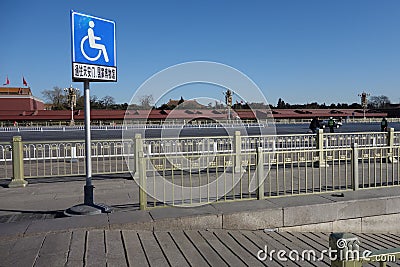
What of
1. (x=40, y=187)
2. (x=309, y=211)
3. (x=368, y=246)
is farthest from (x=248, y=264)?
(x=40, y=187)

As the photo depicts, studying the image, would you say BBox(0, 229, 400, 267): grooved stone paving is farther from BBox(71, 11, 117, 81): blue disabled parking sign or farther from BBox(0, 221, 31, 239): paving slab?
BBox(71, 11, 117, 81): blue disabled parking sign

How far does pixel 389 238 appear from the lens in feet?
16.9

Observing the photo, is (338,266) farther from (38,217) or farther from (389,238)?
(38,217)

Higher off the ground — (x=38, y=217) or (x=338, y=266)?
(x=338, y=266)

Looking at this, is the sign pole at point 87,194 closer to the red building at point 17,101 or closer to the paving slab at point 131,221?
the paving slab at point 131,221

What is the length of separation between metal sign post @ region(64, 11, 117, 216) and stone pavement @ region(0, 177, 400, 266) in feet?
1.62

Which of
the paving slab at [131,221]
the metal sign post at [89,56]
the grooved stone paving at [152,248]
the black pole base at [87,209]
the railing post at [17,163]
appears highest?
the metal sign post at [89,56]

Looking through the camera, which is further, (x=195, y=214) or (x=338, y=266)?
(x=195, y=214)

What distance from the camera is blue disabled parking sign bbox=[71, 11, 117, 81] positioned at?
4.36 m

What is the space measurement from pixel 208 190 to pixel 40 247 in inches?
127

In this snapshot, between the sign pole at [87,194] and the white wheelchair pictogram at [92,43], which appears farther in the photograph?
the sign pole at [87,194]

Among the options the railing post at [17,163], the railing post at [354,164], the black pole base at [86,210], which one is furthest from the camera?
the railing post at [17,163]

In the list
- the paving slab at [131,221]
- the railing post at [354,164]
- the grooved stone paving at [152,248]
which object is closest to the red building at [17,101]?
the paving slab at [131,221]

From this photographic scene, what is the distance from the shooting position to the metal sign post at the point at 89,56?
4.37 meters
